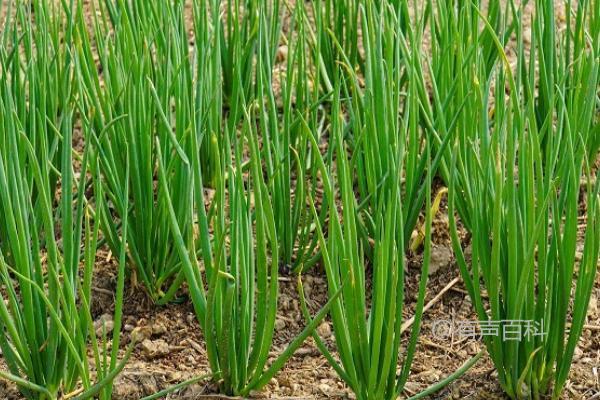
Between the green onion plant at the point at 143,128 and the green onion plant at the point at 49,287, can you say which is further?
the green onion plant at the point at 143,128

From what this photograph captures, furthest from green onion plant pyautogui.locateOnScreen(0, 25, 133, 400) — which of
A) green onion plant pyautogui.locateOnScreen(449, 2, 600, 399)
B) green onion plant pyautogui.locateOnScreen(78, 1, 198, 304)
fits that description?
green onion plant pyautogui.locateOnScreen(449, 2, 600, 399)

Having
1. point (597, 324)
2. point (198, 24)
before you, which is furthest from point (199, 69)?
point (597, 324)

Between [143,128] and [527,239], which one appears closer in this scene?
[527,239]

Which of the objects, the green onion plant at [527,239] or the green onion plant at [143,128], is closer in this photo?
the green onion plant at [527,239]

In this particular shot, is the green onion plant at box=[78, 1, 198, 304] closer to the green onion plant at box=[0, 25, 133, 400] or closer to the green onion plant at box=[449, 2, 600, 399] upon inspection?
the green onion plant at box=[0, 25, 133, 400]

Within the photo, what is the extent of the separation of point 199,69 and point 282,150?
8.6 inches

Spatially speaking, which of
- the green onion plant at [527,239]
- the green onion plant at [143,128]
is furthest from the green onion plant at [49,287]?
the green onion plant at [527,239]

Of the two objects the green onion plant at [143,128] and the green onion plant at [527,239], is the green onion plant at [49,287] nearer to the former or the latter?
the green onion plant at [143,128]

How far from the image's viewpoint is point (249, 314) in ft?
5.31

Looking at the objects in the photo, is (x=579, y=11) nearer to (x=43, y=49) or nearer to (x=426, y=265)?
(x=426, y=265)

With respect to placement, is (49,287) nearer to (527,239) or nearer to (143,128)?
(143,128)

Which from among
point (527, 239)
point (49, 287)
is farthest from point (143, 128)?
point (527, 239)

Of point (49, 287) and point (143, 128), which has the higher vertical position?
point (143, 128)

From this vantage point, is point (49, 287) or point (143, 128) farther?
point (143, 128)
